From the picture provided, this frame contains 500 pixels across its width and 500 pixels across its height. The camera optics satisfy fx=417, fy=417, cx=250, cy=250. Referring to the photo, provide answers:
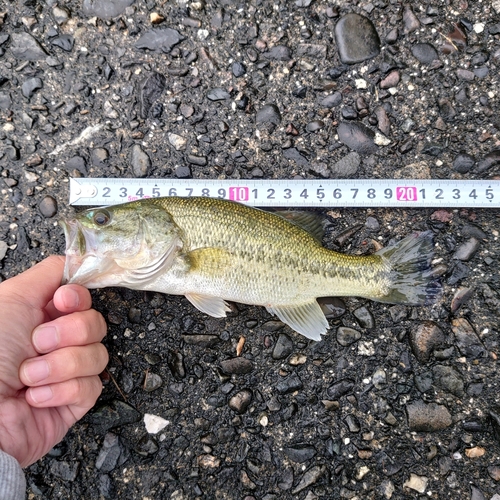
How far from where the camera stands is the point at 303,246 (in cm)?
302

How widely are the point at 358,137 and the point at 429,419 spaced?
229 centimetres

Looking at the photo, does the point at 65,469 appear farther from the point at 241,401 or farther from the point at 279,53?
the point at 279,53

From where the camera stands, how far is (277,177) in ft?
11.4

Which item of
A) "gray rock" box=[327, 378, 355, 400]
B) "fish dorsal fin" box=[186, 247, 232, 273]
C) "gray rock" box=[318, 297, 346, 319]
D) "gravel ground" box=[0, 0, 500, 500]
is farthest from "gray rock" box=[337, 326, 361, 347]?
"fish dorsal fin" box=[186, 247, 232, 273]

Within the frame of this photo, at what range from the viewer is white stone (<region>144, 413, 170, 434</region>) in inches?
125

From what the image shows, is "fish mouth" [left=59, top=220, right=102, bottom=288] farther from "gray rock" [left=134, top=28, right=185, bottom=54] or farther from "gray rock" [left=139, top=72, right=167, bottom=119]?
"gray rock" [left=134, top=28, right=185, bottom=54]

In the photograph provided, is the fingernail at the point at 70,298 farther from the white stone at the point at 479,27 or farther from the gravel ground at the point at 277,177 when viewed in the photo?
the white stone at the point at 479,27

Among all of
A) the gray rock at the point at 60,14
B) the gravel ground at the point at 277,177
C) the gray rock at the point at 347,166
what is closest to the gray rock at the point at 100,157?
the gravel ground at the point at 277,177

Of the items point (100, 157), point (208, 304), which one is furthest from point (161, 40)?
point (208, 304)

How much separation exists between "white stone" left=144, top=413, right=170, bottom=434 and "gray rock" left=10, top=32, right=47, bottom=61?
10.1 ft

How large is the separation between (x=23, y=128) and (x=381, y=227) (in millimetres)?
3084

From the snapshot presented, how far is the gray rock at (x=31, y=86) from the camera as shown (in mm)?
3479

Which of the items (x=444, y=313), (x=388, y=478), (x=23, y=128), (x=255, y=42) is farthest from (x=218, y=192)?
(x=388, y=478)

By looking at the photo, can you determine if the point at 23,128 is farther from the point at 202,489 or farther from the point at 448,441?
the point at 448,441
